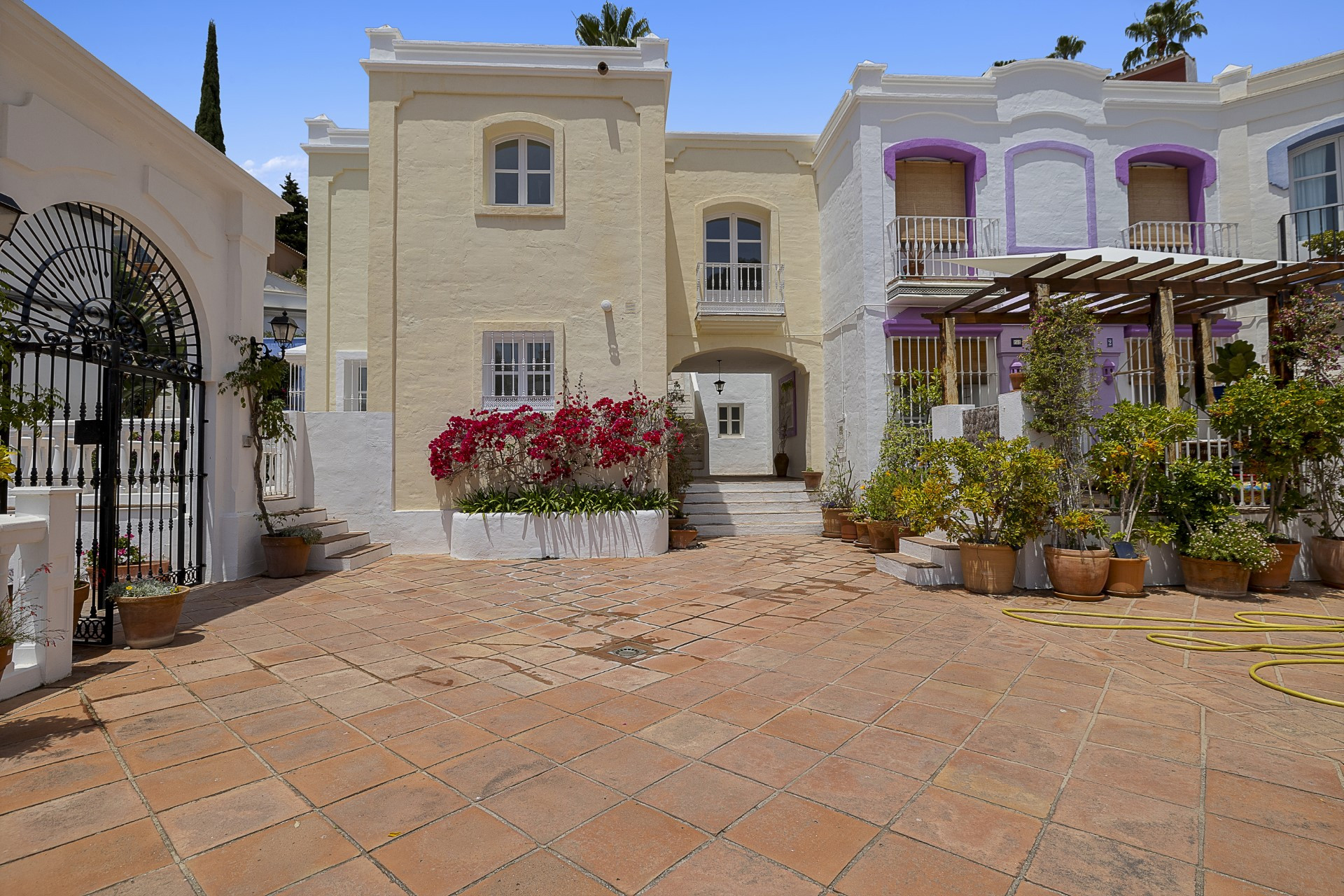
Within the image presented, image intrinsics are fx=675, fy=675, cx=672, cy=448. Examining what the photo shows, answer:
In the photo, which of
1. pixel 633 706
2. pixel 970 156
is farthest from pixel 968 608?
pixel 970 156

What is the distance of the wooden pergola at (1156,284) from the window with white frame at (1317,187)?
190 inches

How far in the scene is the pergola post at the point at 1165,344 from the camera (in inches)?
287

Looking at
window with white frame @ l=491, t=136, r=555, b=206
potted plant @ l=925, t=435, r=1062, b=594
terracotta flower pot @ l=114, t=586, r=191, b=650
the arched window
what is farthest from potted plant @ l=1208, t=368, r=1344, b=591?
terracotta flower pot @ l=114, t=586, r=191, b=650

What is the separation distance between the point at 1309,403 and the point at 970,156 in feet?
22.0

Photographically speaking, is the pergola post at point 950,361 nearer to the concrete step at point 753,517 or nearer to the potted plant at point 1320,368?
the potted plant at point 1320,368

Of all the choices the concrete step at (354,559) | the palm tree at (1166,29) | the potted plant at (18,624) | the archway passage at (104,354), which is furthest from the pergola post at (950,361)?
the palm tree at (1166,29)

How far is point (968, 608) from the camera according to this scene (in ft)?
18.8

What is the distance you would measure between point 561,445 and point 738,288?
4.96 m

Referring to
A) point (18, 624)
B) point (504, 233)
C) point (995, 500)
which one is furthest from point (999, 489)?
point (504, 233)

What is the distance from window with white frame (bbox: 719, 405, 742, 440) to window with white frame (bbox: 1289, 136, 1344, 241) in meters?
11.8

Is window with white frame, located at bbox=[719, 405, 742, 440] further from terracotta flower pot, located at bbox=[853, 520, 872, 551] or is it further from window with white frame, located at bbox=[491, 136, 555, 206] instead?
window with white frame, located at bbox=[491, 136, 555, 206]

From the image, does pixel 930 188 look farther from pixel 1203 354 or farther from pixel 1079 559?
pixel 1079 559

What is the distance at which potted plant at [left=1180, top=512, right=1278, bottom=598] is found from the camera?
5.88 m

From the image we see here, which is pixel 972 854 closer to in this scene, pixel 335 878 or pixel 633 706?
pixel 633 706
